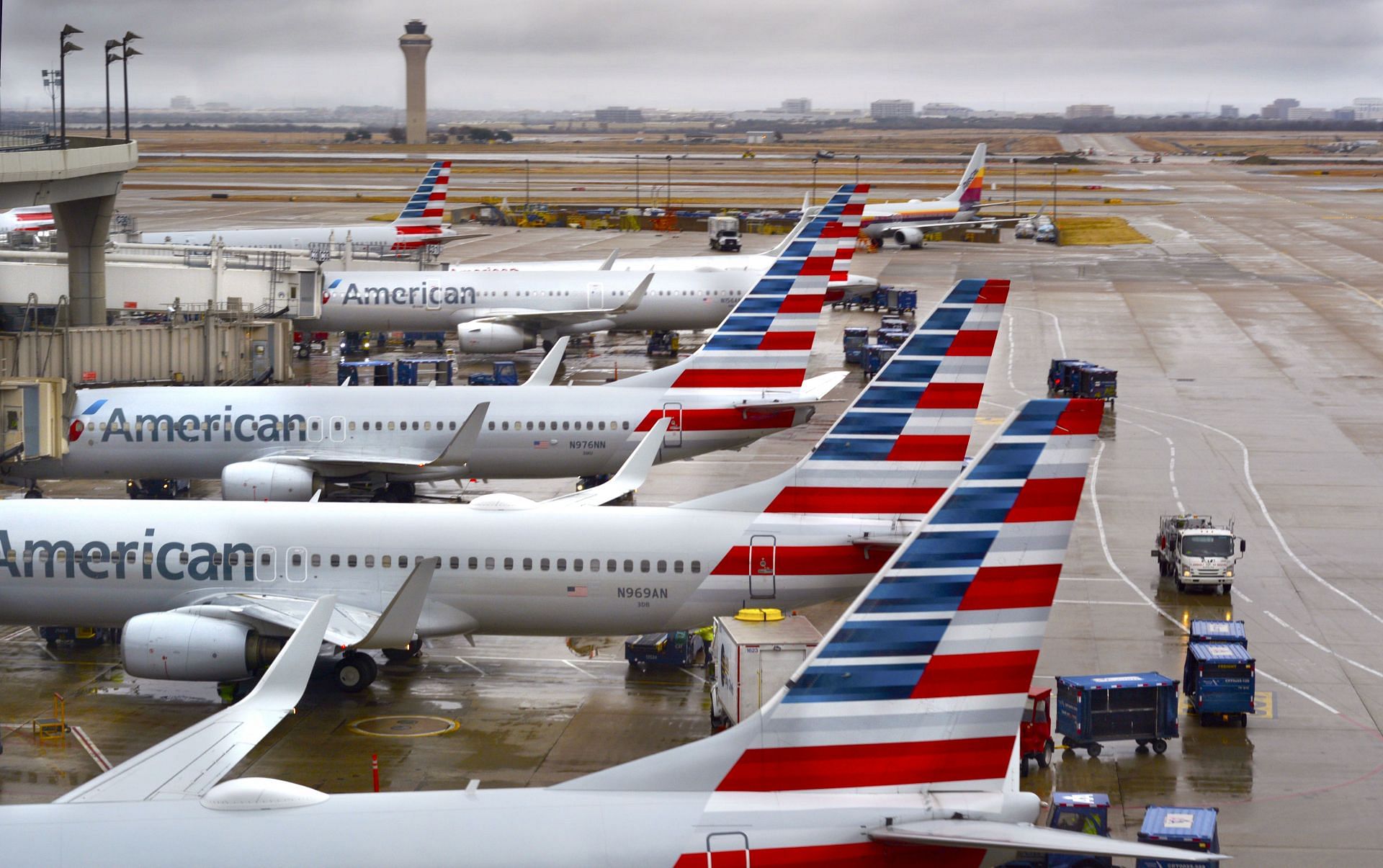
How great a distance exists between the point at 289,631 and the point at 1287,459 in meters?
36.4

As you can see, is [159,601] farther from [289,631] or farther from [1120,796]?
[1120,796]

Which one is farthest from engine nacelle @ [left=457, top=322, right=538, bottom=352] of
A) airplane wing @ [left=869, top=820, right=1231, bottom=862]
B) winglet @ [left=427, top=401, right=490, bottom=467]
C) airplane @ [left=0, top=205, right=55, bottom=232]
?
airplane wing @ [left=869, top=820, right=1231, bottom=862]

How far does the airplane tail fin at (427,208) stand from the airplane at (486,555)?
2814 inches

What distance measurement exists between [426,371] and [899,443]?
4599 centimetres

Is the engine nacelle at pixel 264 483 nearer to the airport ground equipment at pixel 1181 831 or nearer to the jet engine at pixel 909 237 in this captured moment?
the airport ground equipment at pixel 1181 831

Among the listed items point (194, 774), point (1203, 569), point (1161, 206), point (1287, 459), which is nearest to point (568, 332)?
point (1287, 459)

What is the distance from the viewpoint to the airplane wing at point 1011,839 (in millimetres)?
12414

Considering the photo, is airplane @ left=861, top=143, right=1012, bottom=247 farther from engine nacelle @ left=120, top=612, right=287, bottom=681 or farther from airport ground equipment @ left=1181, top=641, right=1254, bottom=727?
engine nacelle @ left=120, top=612, right=287, bottom=681

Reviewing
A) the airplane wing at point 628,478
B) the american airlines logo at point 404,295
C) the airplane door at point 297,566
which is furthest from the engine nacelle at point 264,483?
the american airlines logo at point 404,295

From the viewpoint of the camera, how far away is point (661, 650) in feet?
105

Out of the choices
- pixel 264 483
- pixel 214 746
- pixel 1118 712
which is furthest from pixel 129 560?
pixel 1118 712

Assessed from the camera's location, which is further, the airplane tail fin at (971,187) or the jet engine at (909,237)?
the airplane tail fin at (971,187)

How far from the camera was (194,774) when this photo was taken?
16938 millimetres

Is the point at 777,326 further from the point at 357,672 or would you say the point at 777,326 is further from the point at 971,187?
the point at 971,187
